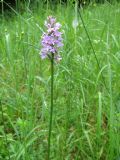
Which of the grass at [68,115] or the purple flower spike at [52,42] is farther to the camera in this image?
the grass at [68,115]

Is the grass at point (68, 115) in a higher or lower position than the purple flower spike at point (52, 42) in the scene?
lower

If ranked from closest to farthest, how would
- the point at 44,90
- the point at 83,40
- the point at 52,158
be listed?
the point at 52,158, the point at 44,90, the point at 83,40

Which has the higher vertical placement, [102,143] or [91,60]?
[91,60]

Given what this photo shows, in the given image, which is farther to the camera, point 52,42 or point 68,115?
point 68,115

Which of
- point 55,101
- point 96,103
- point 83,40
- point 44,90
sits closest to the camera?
point 96,103

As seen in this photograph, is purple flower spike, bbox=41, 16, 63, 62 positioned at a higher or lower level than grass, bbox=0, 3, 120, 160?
higher

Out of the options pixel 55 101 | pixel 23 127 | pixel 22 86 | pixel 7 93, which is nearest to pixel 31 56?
pixel 22 86

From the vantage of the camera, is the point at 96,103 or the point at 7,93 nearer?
the point at 96,103

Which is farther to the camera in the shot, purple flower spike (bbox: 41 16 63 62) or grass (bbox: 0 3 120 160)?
grass (bbox: 0 3 120 160)

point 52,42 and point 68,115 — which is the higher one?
point 52,42

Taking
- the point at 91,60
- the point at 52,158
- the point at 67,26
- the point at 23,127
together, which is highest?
the point at 67,26

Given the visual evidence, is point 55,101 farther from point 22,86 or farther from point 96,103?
point 22,86
